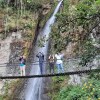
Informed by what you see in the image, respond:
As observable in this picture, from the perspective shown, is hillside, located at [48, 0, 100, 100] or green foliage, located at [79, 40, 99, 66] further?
green foliage, located at [79, 40, 99, 66]

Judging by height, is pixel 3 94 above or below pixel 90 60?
below

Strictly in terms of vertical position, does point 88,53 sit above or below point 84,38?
below

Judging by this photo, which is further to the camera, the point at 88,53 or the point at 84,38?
the point at 84,38

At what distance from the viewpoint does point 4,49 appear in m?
22.7

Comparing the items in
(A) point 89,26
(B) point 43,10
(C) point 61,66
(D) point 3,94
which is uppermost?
(B) point 43,10

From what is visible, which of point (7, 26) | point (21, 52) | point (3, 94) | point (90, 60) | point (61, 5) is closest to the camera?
point (90, 60)

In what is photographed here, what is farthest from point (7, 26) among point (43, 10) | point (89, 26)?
point (89, 26)

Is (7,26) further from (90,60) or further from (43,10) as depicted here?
(90,60)

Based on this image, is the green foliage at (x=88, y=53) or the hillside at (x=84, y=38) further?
the green foliage at (x=88, y=53)

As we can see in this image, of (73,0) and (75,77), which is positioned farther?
(73,0)

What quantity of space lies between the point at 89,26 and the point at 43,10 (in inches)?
571

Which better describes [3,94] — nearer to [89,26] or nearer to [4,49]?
[4,49]

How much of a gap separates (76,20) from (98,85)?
2.44 metres

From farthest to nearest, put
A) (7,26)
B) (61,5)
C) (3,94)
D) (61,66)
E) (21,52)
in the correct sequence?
1. (61,5)
2. (7,26)
3. (21,52)
4. (3,94)
5. (61,66)
